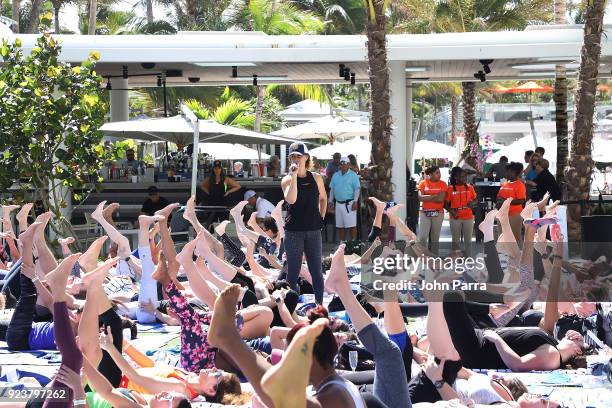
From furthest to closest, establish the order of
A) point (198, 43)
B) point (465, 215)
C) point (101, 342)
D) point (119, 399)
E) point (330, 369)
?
point (198, 43)
point (465, 215)
point (101, 342)
point (119, 399)
point (330, 369)

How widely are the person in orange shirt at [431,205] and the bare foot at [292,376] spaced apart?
40.8ft

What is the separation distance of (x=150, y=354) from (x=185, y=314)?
1.18m

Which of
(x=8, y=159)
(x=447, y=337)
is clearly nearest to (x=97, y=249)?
(x=447, y=337)

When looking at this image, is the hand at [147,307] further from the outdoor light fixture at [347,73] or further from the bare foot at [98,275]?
the outdoor light fixture at [347,73]

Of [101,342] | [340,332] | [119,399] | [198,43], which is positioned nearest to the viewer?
[119,399]

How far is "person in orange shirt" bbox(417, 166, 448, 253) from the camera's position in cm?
1598

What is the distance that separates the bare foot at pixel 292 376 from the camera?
355 cm

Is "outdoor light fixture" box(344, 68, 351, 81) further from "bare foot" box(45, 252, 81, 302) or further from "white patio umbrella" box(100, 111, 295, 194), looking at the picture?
"bare foot" box(45, 252, 81, 302)

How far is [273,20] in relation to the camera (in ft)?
129

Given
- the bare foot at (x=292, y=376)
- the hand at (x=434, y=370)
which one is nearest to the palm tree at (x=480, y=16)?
the hand at (x=434, y=370)

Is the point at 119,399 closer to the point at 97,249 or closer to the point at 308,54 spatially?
the point at 97,249

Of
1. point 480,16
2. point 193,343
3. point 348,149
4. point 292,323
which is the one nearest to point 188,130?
point 292,323

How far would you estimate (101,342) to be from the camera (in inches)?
240

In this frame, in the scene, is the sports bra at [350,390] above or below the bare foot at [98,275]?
below
